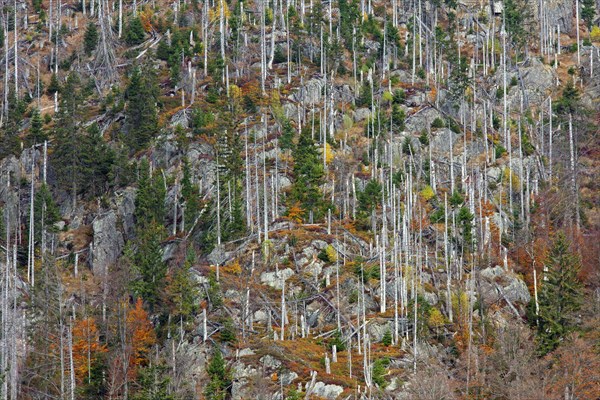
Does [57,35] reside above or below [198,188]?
above

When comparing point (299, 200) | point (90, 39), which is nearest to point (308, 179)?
point (299, 200)

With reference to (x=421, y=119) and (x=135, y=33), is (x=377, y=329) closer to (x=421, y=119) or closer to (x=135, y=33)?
(x=421, y=119)

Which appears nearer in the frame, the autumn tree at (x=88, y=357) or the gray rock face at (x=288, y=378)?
the gray rock face at (x=288, y=378)

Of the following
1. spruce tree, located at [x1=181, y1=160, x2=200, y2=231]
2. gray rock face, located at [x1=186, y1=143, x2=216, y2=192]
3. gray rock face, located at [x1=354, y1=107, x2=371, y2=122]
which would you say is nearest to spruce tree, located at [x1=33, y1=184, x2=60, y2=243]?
spruce tree, located at [x1=181, y1=160, x2=200, y2=231]

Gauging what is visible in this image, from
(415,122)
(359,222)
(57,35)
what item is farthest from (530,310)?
(57,35)

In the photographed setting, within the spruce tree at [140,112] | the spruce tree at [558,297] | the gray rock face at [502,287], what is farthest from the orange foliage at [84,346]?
the spruce tree at [558,297]

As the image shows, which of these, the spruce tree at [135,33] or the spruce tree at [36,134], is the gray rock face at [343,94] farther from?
the spruce tree at [36,134]

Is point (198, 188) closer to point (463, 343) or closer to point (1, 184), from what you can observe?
point (1, 184)
